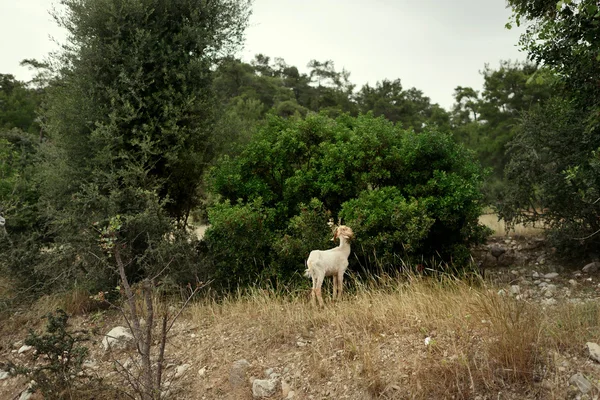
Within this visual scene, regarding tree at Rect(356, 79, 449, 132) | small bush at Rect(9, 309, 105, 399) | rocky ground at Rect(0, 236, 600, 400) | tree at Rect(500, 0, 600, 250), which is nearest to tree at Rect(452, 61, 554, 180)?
tree at Rect(356, 79, 449, 132)

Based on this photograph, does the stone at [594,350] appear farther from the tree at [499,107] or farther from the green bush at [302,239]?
the tree at [499,107]

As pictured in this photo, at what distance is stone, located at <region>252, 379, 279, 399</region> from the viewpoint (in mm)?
4043

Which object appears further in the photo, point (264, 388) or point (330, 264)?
point (330, 264)

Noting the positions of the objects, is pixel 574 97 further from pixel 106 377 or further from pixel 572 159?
pixel 106 377

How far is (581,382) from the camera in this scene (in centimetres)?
340

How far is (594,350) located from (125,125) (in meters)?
7.15

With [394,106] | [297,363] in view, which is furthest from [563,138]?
[394,106]

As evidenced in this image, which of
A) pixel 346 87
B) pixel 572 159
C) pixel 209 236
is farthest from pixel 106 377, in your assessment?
pixel 346 87

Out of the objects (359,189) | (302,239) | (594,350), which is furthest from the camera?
(359,189)

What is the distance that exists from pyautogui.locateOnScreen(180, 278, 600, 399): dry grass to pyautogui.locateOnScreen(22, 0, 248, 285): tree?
2473mm

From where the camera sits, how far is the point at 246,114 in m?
21.7

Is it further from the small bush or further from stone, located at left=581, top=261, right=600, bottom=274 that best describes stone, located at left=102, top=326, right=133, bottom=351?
stone, located at left=581, top=261, right=600, bottom=274

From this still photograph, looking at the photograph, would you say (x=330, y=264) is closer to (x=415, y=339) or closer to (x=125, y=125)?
(x=415, y=339)

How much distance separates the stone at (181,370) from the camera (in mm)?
4629
